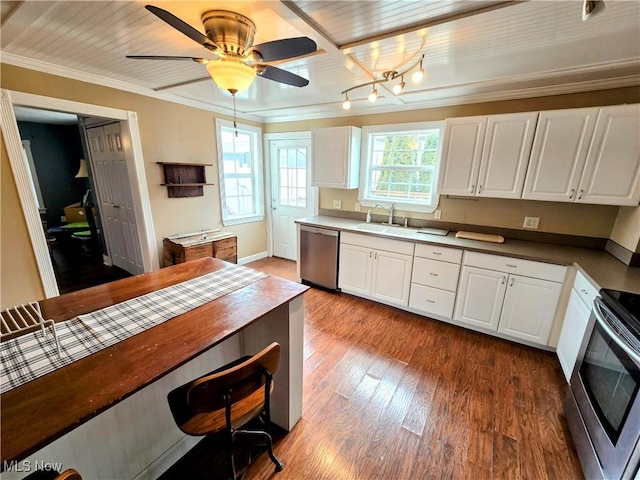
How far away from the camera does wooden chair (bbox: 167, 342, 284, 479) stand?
961mm

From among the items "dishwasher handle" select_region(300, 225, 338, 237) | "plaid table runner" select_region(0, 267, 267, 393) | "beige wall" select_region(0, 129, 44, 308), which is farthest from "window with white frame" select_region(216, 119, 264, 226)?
"plaid table runner" select_region(0, 267, 267, 393)

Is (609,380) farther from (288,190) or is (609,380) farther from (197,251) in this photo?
(288,190)

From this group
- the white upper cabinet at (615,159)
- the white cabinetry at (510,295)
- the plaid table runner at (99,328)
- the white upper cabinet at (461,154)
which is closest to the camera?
the plaid table runner at (99,328)

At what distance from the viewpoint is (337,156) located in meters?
3.47

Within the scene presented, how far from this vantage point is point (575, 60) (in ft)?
6.24

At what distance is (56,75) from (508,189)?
4.28 meters

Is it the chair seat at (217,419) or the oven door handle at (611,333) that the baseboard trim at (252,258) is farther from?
the oven door handle at (611,333)

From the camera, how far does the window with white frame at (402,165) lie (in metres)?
3.17

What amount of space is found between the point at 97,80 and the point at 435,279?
3942 mm

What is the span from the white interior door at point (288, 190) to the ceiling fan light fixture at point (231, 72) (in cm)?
279

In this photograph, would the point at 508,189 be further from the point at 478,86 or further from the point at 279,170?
the point at 279,170

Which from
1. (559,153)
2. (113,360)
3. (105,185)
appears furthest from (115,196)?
(559,153)

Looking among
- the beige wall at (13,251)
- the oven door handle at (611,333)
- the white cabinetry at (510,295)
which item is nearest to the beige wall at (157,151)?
the beige wall at (13,251)

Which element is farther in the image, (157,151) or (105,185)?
(105,185)
